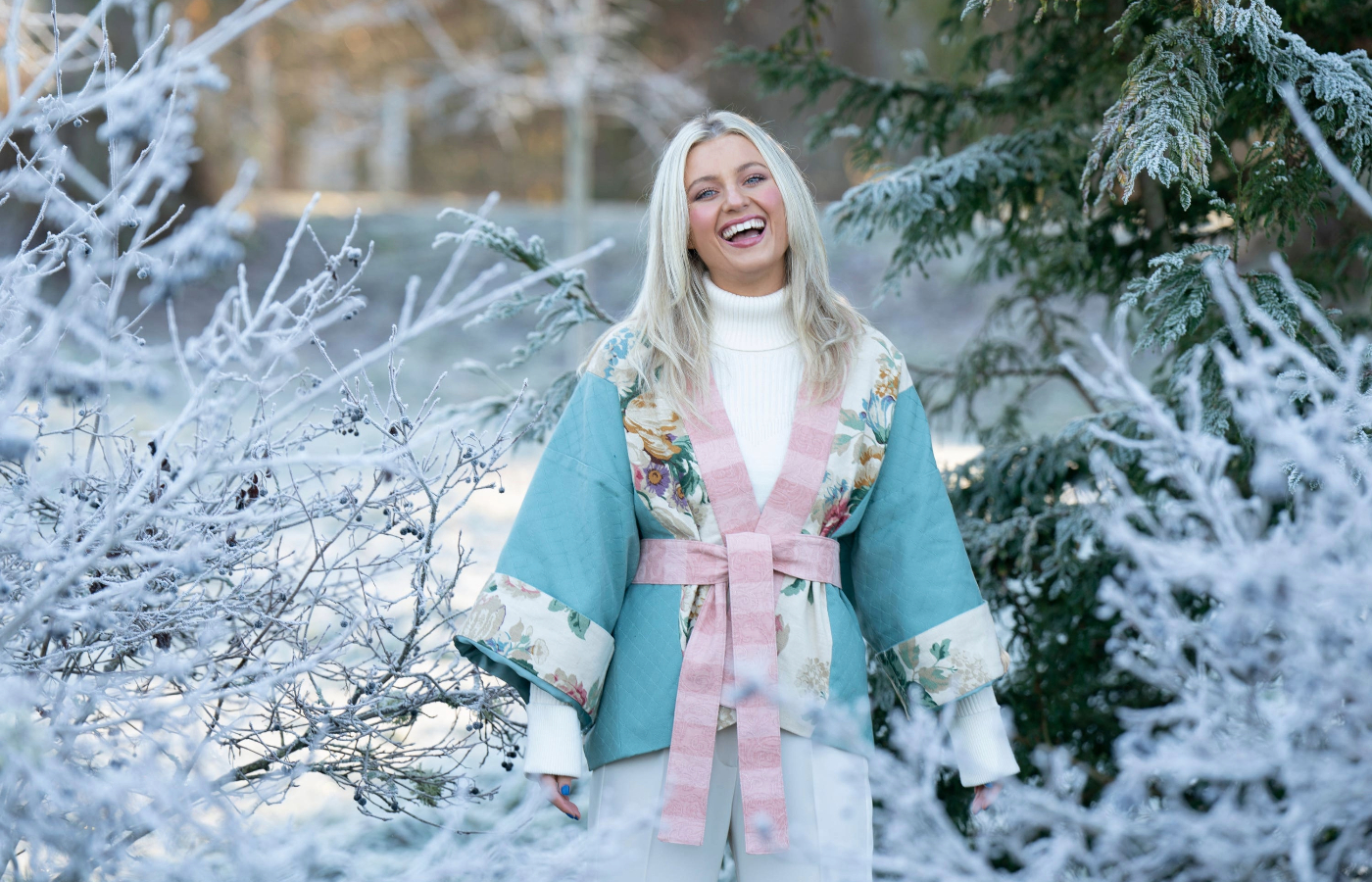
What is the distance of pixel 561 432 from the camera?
6.76 feet

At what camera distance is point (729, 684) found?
194cm

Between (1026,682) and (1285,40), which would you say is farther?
(1026,682)

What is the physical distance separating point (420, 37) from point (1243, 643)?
57.5 feet

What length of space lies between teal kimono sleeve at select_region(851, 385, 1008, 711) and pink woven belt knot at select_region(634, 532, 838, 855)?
22cm

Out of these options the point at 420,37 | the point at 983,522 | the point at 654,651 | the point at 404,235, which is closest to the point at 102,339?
the point at 654,651

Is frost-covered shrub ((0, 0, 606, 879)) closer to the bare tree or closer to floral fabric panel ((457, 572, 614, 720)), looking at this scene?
floral fabric panel ((457, 572, 614, 720))

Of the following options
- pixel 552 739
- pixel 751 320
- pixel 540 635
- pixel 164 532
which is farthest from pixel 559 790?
pixel 751 320

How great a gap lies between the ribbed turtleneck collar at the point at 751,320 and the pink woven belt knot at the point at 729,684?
38 cm

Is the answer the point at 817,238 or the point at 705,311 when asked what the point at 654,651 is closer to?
the point at 705,311

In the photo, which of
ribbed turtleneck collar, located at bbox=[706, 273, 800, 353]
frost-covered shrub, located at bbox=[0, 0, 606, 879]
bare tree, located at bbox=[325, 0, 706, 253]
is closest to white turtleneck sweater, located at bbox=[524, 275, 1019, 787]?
ribbed turtleneck collar, located at bbox=[706, 273, 800, 353]

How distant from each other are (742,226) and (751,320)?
169mm

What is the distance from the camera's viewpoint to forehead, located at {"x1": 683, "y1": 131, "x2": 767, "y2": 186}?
217 centimetres

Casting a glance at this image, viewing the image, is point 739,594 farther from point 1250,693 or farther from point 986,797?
point 1250,693

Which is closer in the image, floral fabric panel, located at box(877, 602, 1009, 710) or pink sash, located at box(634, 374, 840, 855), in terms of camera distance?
pink sash, located at box(634, 374, 840, 855)
